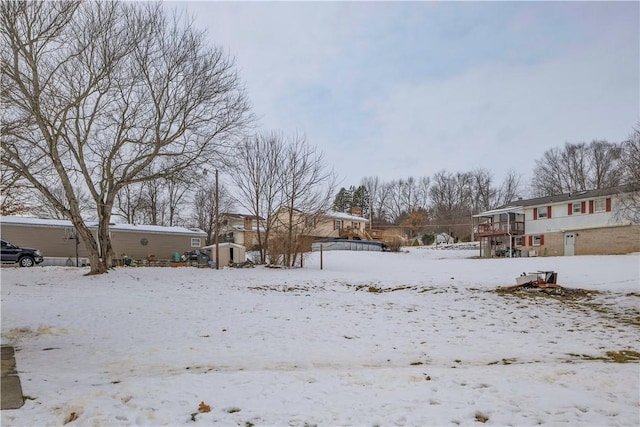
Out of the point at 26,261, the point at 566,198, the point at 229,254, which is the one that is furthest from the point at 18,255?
the point at 566,198

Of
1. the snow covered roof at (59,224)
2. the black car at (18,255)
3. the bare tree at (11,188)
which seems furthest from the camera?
the snow covered roof at (59,224)

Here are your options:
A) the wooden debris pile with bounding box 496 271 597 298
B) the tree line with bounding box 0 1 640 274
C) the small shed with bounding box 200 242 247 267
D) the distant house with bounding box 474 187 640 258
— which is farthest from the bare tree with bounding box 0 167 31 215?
the distant house with bounding box 474 187 640 258

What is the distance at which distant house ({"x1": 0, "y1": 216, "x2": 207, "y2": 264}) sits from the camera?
2512 centimetres

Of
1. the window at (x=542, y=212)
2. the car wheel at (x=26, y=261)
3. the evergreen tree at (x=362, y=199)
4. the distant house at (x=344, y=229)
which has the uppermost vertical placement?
the evergreen tree at (x=362, y=199)

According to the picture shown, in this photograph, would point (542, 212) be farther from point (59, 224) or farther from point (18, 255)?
point (18, 255)

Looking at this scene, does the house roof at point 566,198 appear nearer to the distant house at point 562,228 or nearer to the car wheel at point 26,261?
the distant house at point 562,228

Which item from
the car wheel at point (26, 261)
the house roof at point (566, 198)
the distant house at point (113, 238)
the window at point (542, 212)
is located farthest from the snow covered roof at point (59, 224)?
the window at point (542, 212)

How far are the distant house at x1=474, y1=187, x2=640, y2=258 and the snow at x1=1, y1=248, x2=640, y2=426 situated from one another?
1936 centimetres

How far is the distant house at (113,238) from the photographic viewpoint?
25.1 metres

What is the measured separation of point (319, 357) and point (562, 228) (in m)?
32.5

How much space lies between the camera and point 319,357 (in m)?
5.55

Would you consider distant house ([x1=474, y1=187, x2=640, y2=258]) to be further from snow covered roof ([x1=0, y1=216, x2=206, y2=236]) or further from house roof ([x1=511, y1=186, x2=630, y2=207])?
snow covered roof ([x1=0, y1=216, x2=206, y2=236])

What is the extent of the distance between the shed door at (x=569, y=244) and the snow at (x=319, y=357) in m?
20.8

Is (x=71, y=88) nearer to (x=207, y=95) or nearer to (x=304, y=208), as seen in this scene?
(x=207, y=95)
